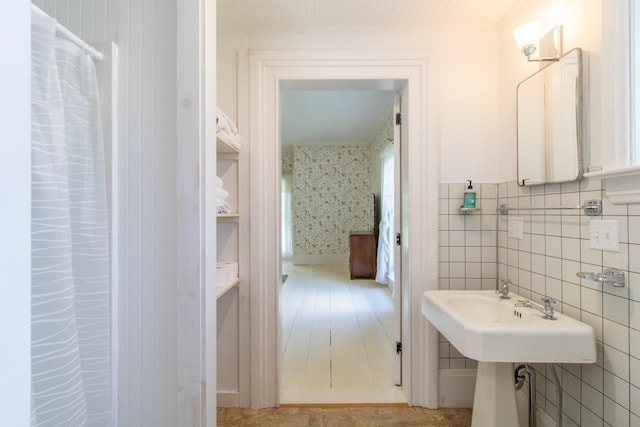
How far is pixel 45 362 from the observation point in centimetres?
75

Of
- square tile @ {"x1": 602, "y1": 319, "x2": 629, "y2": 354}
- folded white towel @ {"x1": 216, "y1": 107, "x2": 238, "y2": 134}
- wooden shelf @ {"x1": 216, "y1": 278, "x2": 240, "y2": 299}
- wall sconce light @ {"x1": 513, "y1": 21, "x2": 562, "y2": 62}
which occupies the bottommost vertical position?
square tile @ {"x1": 602, "y1": 319, "x2": 629, "y2": 354}

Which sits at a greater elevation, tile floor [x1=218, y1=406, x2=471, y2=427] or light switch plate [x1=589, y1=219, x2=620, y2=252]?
light switch plate [x1=589, y1=219, x2=620, y2=252]

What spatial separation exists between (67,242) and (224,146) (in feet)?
3.05

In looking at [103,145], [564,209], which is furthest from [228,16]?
[564,209]

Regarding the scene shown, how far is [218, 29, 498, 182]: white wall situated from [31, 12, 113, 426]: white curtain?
1.02 m

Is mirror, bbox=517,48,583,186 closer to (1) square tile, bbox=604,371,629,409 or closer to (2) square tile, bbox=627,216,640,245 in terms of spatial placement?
(2) square tile, bbox=627,216,640,245

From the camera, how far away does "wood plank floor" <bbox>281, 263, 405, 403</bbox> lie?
6.34 feet

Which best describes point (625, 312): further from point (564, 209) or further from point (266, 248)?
point (266, 248)

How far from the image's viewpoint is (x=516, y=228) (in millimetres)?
1657

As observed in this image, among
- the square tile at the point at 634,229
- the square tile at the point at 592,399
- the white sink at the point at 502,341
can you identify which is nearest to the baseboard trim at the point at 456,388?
the white sink at the point at 502,341

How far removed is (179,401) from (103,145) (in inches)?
32.8

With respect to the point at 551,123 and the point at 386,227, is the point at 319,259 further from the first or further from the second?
the point at 551,123
